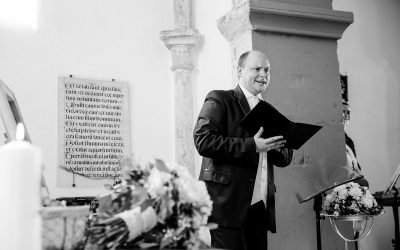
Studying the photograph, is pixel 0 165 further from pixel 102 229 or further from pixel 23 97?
pixel 23 97

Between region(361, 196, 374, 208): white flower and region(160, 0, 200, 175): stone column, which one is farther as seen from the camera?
region(160, 0, 200, 175): stone column

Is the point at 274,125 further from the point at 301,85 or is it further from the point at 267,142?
the point at 301,85

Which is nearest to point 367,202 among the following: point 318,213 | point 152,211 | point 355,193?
point 355,193

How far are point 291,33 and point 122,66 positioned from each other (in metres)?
2.77

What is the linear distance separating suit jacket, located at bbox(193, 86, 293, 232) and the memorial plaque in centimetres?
327

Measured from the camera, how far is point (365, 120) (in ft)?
25.5

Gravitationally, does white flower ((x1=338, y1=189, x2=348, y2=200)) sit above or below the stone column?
below

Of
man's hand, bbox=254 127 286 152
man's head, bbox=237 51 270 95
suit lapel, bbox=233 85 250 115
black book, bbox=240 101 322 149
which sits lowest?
man's hand, bbox=254 127 286 152

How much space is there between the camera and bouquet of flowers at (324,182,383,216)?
437 centimetres

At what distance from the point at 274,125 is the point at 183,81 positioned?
3.90m

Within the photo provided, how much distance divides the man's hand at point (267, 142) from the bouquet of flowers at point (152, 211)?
75.8 inches

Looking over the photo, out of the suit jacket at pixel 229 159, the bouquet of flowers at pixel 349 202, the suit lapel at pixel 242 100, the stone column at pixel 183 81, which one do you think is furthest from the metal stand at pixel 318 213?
the stone column at pixel 183 81

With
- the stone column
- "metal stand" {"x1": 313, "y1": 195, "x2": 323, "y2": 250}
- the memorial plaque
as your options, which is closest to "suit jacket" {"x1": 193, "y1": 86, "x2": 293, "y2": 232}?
"metal stand" {"x1": 313, "y1": 195, "x2": 323, "y2": 250}

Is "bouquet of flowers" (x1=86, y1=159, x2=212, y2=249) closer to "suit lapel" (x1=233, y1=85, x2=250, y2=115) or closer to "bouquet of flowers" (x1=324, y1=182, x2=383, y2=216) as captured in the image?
"suit lapel" (x1=233, y1=85, x2=250, y2=115)
